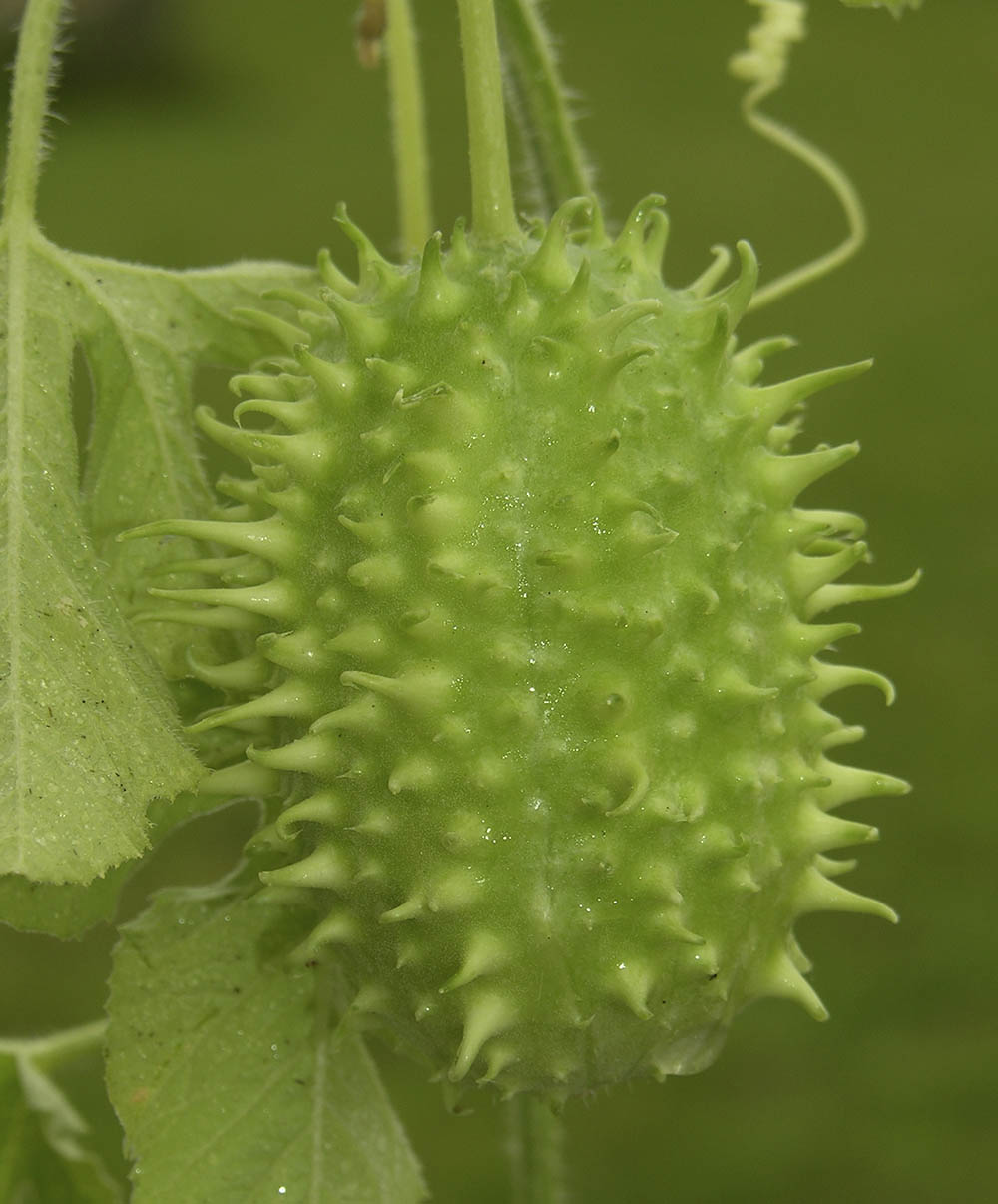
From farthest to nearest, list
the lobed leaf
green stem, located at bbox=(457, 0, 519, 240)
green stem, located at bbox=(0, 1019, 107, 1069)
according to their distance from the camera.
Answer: green stem, located at bbox=(0, 1019, 107, 1069) → the lobed leaf → green stem, located at bbox=(457, 0, 519, 240)

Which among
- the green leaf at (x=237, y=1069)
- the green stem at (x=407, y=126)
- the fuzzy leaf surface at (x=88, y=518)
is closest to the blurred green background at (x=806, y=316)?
the green stem at (x=407, y=126)

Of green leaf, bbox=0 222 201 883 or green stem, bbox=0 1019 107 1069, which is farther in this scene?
green stem, bbox=0 1019 107 1069

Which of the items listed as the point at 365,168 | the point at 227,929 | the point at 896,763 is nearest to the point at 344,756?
the point at 227,929

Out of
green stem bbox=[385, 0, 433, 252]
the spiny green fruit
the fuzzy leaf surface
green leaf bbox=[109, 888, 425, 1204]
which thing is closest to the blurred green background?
green stem bbox=[385, 0, 433, 252]

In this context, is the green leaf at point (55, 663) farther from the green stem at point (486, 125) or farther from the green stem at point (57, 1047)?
the green stem at point (57, 1047)

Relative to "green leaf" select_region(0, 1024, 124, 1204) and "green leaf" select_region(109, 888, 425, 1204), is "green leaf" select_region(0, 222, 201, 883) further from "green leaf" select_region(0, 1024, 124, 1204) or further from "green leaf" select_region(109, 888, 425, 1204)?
"green leaf" select_region(0, 1024, 124, 1204)
